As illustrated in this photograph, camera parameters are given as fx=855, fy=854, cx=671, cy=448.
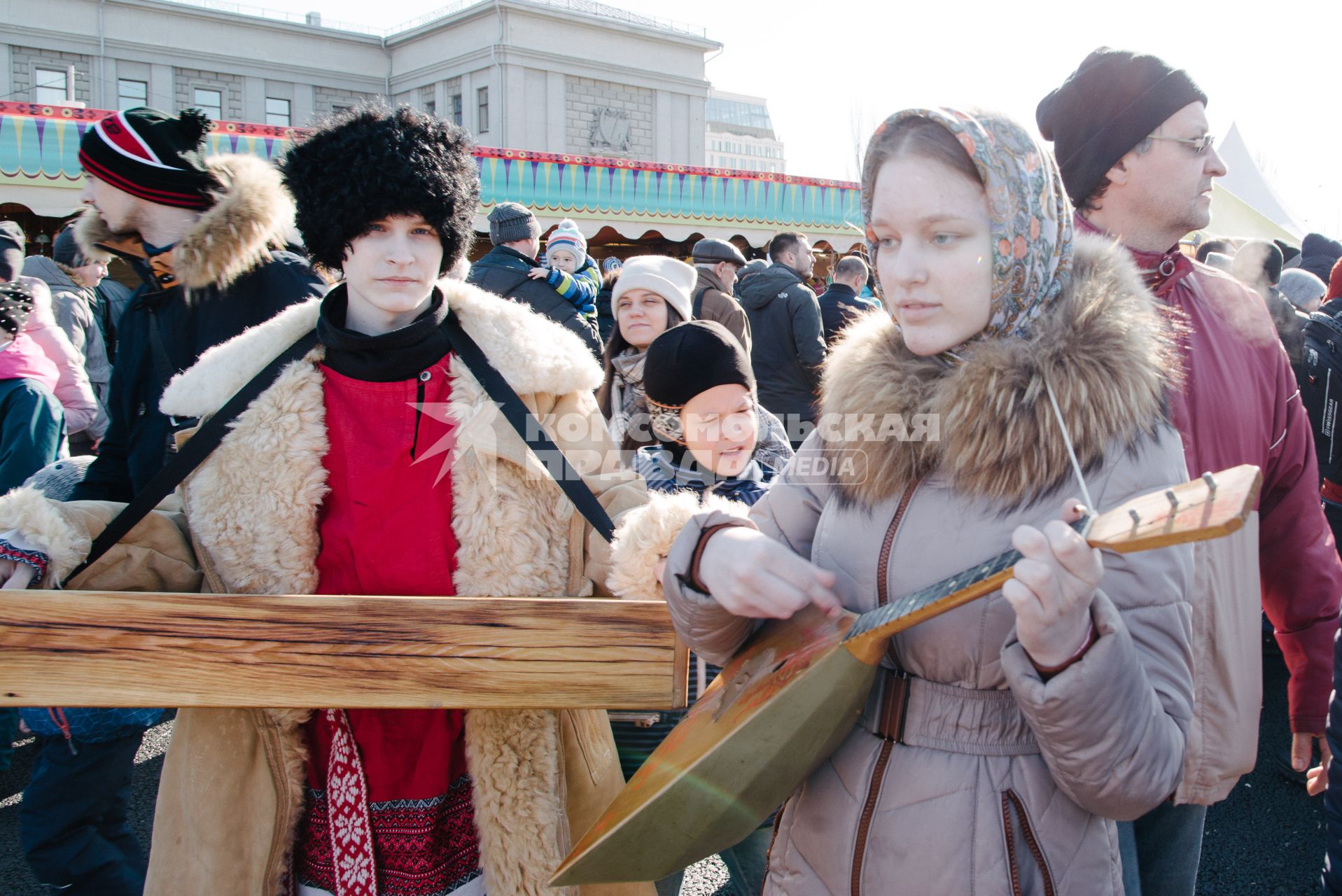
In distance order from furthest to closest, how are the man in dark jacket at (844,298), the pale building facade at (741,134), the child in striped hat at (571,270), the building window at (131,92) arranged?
the pale building facade at (741,134)
the building window at (131,92)
the man in dark jacket at (844,298)
the child in striped hat at (571,270)

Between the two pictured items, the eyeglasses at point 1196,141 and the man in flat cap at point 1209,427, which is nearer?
the man in flat cap at point 1209,427

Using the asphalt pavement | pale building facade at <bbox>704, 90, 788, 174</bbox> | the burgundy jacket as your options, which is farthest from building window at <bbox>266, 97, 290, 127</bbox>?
pale building facade at <bbox>704, 90, 788, 174</bbox>

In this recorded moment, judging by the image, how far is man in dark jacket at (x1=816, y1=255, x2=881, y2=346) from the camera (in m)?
6.18

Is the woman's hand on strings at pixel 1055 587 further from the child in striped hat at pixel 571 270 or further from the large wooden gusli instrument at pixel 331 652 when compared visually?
the child in striped hat at pixel 571 270

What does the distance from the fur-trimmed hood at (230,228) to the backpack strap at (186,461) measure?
2.49 feet

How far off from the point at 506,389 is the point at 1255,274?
4.24 m

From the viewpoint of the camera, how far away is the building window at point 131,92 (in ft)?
110

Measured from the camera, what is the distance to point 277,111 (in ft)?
122

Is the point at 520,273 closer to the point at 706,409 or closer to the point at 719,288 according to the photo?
the point at 719,288

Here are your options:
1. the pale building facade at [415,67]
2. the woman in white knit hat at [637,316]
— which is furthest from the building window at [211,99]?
the woman in white knit hat at [637,316]

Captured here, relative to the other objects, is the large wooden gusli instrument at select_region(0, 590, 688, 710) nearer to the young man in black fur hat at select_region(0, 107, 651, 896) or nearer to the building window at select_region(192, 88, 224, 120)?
the young man in black fur hat at select_region(0, 107, 651, 896)

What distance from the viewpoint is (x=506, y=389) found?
1.70 meters

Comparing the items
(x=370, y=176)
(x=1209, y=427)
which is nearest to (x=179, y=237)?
(x=370, y=176)

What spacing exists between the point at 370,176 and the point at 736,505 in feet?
3.20
